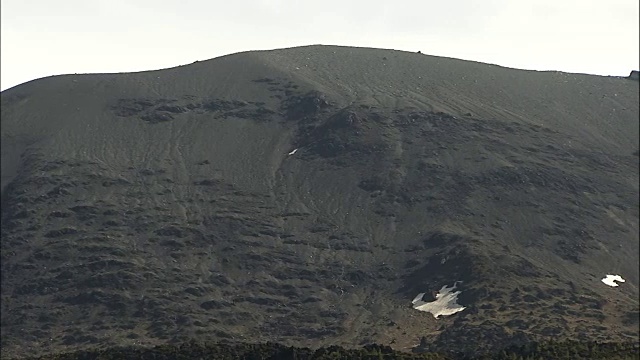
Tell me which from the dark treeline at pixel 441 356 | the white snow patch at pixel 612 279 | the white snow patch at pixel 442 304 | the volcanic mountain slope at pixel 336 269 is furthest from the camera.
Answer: the white snow patch at pixel 442 304

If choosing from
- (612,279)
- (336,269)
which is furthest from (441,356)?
(336,269)

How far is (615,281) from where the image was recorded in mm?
156750

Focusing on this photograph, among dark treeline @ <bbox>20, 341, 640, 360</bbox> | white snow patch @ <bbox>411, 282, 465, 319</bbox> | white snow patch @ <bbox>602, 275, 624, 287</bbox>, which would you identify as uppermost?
dark treeline @ <bbox>20, 341, 640, 360</bbox>

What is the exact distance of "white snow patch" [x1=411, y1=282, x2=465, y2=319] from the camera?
530 ft

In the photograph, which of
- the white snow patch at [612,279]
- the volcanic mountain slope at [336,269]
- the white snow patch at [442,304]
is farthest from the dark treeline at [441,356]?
the white snow patch at [612,279]

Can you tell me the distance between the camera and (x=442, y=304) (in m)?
165

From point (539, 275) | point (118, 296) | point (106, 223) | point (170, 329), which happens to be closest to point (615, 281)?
point (539, 275)

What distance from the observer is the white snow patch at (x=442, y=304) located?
530ft

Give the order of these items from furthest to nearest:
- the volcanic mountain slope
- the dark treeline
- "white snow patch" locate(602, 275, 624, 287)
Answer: "white snow patch" locate(602, 275, 624, 287), the volcanic mountain slope, the dark treeline

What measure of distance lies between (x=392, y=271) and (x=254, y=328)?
26326 mm

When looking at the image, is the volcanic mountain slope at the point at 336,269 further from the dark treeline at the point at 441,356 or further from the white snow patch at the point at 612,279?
the dark treeline at the point at 441,356

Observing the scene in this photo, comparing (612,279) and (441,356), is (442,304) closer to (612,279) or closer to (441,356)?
(612,279)

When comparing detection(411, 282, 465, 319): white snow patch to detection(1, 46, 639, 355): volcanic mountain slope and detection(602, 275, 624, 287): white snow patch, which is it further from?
detection(602, 275, 624, 287): white snow patch

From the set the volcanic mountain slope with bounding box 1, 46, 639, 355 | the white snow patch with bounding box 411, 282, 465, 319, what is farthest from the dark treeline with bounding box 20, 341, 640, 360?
A: the white snow patch with bounding box 411, 282, 465, 319
